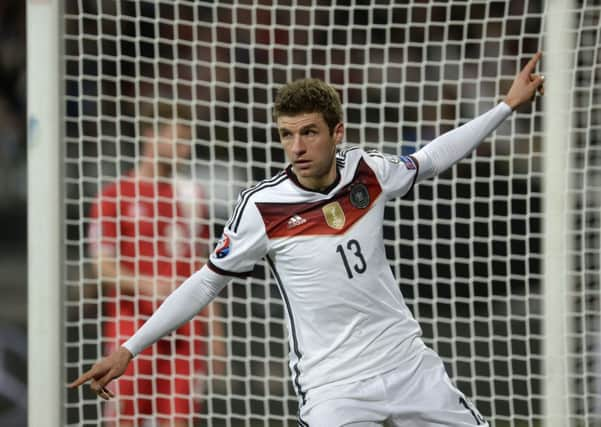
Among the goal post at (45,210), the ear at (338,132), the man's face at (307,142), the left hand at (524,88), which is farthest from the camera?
the goal post at (45,210)

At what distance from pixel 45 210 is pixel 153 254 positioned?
2.00 ft

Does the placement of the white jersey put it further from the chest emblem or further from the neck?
the neck

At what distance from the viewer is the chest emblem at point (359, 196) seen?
3693mm

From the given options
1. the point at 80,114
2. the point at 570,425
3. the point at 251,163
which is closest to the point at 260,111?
the point at 251,163

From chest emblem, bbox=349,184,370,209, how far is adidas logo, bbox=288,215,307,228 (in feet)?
0.59

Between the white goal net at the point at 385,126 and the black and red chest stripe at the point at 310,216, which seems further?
the white goal net at the point at 385,126

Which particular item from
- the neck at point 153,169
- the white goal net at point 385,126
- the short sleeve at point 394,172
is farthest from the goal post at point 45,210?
the short sleeve at point 394,172

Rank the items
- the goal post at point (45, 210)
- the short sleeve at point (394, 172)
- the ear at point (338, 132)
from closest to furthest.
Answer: the ear at point (338, 132) → the short sleeve at point (394, 172) → the goal post at point (45, 210)

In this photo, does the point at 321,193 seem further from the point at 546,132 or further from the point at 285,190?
the point at 546,132

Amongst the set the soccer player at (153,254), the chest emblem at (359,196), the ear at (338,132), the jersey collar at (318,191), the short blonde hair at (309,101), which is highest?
the short blonde hair at (309,101)

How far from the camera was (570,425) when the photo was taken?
17.5 ft

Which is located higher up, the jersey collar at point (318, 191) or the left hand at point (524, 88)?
the left hand at point (524, 88)

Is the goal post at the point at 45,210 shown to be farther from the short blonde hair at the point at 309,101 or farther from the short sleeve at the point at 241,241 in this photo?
the short blonde hair at the point at 309,101

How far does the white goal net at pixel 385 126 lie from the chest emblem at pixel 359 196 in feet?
5.47
